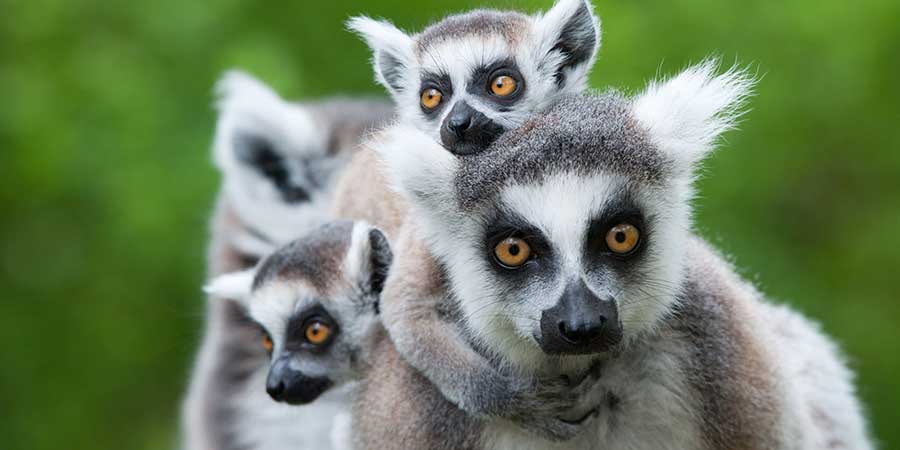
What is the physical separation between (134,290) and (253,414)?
2109 millimetres

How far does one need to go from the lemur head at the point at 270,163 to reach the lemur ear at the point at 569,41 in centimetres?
225

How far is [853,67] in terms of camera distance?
7133 millimetres

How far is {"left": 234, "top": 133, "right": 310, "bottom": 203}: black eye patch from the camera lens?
6.39 metres

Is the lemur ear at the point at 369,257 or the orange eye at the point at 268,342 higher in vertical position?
the lemur ear at the point at 369,257

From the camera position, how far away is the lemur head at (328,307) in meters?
4.23

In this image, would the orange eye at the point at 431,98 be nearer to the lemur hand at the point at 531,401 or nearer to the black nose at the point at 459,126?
the black nose at the point at 459,126

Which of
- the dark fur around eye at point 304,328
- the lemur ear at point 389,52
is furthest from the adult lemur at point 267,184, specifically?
the dark fur around eye at point 304,328

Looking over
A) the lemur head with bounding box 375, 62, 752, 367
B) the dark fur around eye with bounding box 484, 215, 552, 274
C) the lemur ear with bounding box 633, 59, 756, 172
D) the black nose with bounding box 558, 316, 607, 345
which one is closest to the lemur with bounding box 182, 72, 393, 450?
the lemur head with bounding box 375, 62, 752, 367

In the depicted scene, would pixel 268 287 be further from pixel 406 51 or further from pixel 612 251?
pixel 612 251

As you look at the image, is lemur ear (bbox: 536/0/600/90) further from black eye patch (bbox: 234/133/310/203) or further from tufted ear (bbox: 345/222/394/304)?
black eye patch (bbox: 234/133/310/203)

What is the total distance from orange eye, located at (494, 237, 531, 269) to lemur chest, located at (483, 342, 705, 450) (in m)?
0.49

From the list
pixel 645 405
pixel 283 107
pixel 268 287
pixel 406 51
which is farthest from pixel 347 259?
pixel 283 107

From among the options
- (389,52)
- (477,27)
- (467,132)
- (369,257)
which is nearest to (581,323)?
(467,132)

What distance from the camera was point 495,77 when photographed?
14.1 ft
